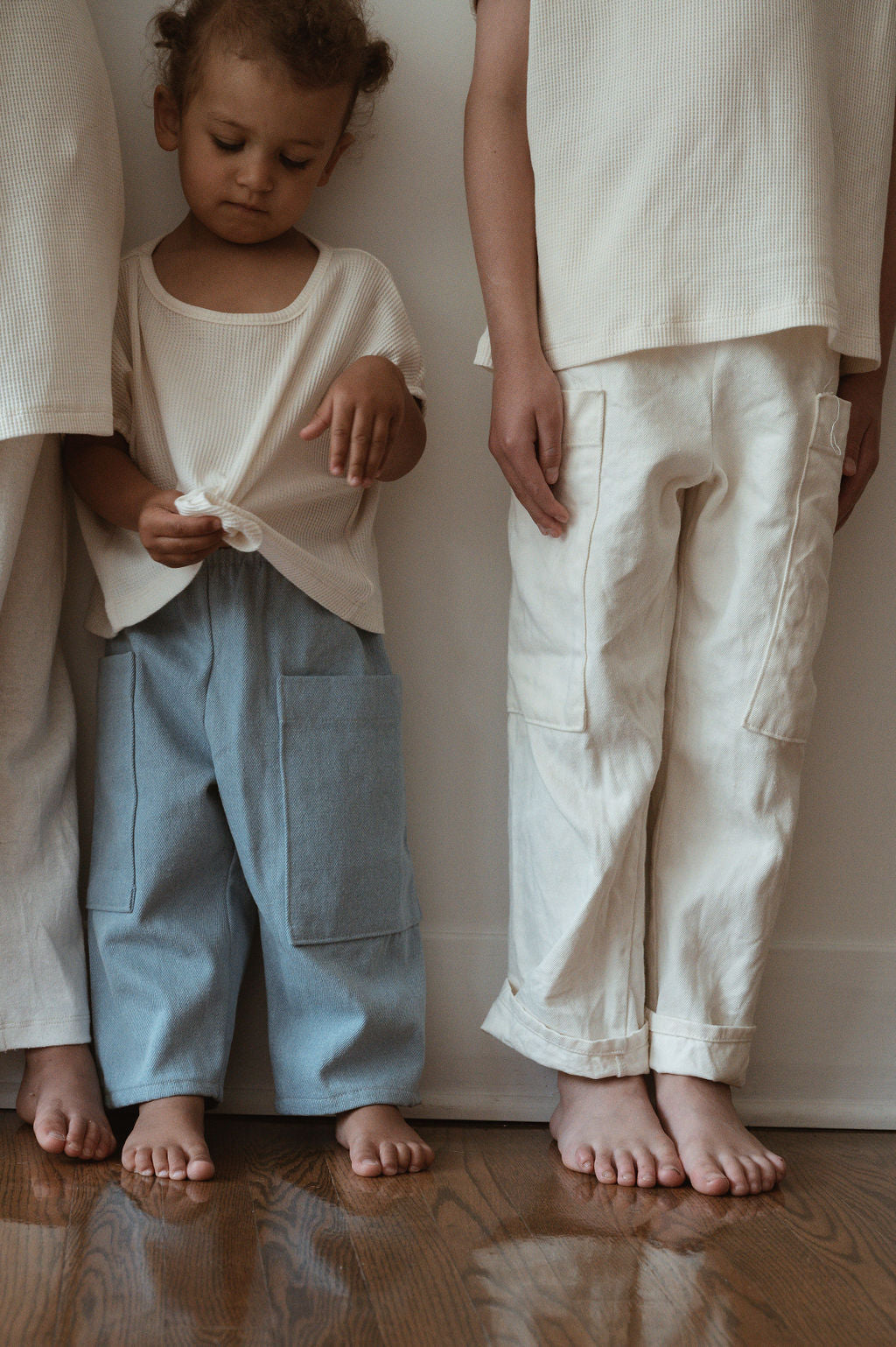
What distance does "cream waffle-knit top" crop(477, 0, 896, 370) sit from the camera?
911 mm

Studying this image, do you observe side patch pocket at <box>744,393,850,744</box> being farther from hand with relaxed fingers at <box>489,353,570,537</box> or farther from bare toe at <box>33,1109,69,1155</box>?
bare toe at <box>33,1109,69,1155</box>

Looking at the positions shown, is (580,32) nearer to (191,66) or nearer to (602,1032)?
(191,66)

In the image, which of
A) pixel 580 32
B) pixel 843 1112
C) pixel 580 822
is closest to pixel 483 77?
pixel 580 32

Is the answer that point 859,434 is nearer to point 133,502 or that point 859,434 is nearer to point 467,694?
point 467,694

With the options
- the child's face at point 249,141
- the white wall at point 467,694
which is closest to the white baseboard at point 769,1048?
the white wall at point 467,694

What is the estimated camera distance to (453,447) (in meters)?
1.15

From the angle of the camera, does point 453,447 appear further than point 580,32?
Yes

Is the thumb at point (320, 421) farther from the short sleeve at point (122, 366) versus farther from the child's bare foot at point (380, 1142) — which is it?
the child's bare foot at point (380, 1142)

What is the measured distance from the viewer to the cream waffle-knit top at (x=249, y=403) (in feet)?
3.30

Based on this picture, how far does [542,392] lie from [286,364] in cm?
23

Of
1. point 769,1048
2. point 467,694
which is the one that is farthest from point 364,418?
point 769,1048

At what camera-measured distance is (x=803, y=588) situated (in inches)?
38.5

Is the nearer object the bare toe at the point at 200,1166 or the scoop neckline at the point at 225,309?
the bare toe at the point at 200,1166

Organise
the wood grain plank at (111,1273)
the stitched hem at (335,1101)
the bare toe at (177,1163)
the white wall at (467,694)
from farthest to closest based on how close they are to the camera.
A: 1. the white wall at (467,694)
2. the stitched hem at (335,1101)
3. the bare toe at (177,1163)
4. the wood grain plank at (111,1273)
